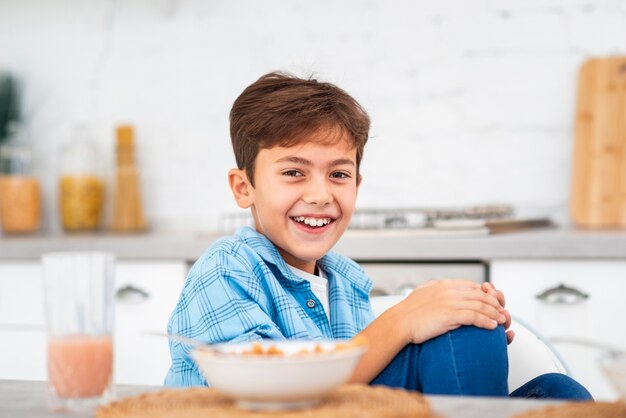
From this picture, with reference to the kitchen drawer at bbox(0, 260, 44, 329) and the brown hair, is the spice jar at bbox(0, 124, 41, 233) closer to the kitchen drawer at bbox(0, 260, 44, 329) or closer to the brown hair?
the kitchen drawer at bbox(0, 260, 44, 329)

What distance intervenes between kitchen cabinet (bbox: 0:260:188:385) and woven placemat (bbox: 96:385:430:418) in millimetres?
1433

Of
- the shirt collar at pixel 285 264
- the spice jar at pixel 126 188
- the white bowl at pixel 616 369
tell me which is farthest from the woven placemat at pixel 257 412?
the spice jar at pixel 126 188

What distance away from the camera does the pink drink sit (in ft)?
2.41

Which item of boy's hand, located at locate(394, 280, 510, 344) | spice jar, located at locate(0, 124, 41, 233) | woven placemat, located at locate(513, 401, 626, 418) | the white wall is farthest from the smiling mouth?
spice jar, located at locate(0, 124, 41, 233)

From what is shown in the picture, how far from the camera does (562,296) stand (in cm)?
192

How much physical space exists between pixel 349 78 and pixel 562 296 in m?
1.04

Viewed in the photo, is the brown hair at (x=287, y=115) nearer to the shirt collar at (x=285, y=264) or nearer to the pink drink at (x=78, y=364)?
the shirt collar at (x=285, y=264)

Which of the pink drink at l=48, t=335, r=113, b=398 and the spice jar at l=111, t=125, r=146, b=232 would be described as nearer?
the pink drink at l=48, t=335, r=113, b=398

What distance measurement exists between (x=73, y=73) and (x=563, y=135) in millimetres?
1615

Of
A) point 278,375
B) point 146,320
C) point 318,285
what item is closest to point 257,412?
point 278,375

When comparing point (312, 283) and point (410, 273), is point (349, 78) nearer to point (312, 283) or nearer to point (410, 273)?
point (410, 273)


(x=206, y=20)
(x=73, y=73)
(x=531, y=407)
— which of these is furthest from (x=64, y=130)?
(x=531, y=407)

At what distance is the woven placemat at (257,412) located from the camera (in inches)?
26.1

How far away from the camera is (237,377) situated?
67 cm
